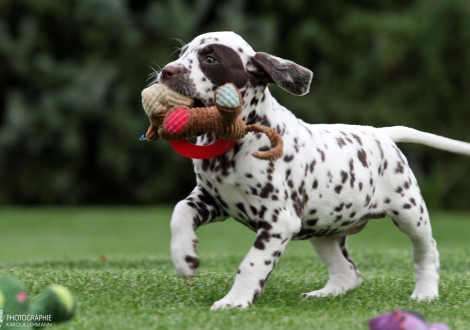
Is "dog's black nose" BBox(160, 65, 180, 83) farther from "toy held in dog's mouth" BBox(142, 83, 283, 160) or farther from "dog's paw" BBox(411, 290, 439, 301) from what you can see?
"dog's paw" BBox(411, 290, 439, 301)

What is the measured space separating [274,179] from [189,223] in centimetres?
58

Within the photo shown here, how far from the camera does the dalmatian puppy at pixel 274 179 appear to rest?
4590mm

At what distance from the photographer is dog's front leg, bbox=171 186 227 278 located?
15.0ft

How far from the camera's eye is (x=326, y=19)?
2072cm

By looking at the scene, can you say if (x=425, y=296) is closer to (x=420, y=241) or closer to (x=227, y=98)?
(x=420, y=241)

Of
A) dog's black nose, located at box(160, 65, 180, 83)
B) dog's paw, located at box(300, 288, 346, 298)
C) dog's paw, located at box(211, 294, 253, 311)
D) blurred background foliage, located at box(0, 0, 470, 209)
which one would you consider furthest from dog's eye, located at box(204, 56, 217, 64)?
blurred background foliage, located at box(0, 0, 470, 209)

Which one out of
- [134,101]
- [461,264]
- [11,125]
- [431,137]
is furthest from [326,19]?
[431,137]

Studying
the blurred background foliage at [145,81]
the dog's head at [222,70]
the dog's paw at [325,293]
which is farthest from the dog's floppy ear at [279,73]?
the blurred background foliage at [145,81]

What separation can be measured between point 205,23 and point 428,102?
5.94 meters

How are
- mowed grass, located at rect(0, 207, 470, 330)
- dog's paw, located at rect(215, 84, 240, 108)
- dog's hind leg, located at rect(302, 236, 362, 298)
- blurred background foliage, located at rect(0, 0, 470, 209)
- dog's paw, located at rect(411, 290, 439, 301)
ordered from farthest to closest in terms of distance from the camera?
blurred background foliage, located at rect(0, 0, 470, 209) < dog's hind leg, located at rect(302, 236, 362, 298) < dog's paw, located at rect(411, 290, 439, 301) < dog's paw, located at rect(215, 84, 240, 108) < mowed grass, located at rect(0, 207, 470, 330)

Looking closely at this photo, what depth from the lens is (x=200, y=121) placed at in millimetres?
4445

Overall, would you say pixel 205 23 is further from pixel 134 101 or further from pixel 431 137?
pixel 431 137

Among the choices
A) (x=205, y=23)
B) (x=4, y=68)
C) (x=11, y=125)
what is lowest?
(x=11, y=125)

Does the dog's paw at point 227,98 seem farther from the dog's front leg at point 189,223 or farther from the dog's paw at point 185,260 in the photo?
the dog's paw at point 185,260
